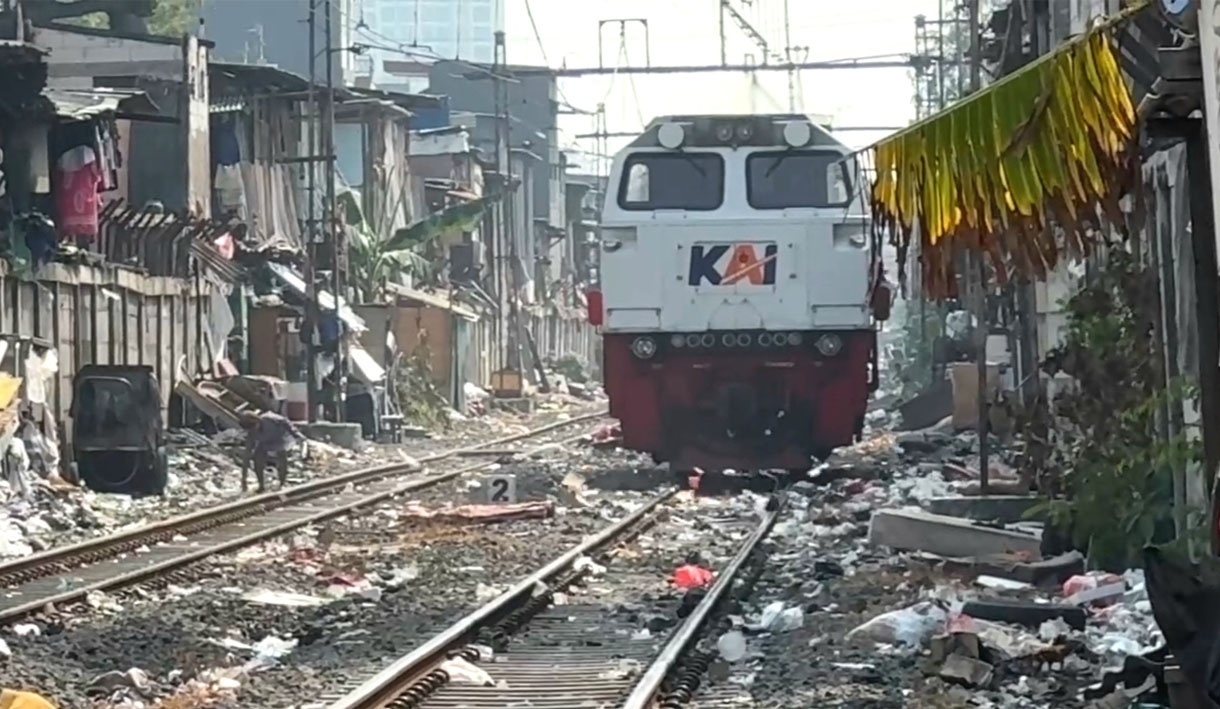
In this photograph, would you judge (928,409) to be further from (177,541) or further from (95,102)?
(177,541)

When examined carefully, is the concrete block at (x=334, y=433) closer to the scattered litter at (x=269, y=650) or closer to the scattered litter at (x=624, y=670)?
the scattered litter at (x=269, y=650)

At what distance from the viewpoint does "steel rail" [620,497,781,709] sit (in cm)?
808

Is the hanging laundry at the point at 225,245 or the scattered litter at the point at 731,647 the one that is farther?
the hanging laundry at the point at 225,245

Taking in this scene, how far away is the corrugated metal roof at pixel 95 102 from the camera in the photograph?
2285 cm

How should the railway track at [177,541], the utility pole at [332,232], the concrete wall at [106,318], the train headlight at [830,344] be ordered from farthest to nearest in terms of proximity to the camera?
the utility pole at [332,232] < the concrete wall at [106,318] < the train headlight at [830,344] < the railway track at [177,541]

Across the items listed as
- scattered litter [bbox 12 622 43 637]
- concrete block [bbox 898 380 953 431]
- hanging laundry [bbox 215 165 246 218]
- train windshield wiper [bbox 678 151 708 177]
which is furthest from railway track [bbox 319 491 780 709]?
hanging laundry [bbox 215 165 246 218]

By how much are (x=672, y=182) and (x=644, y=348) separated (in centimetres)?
159

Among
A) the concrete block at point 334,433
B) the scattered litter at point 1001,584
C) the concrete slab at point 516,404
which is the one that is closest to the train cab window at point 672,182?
the scattered litter at point 1001,584

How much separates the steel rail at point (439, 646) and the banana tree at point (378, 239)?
2505cm

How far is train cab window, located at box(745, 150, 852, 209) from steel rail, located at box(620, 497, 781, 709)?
5062mm

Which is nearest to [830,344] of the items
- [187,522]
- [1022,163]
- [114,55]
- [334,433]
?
[187,522]

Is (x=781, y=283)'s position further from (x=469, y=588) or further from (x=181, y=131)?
(x=181, y=131)

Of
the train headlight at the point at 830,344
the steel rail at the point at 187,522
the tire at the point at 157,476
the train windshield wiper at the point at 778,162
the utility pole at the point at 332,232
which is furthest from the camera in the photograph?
the utility pole at the point at 332,232

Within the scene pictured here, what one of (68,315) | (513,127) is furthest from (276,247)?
(513,127)
